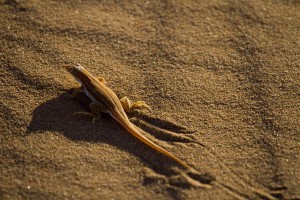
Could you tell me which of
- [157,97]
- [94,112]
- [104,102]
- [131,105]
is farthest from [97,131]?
[157,97]

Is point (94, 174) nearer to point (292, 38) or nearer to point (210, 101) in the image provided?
point (210, 101)

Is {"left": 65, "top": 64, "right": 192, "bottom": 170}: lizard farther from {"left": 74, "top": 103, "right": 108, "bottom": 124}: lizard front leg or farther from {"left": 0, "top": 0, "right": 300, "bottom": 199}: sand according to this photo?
{"left": 0, "top": 0, "right": 300, "bottom": 199}: sand

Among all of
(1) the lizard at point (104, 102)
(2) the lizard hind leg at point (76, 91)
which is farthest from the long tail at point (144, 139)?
(2) the lizard hind leg at point (76, 91)

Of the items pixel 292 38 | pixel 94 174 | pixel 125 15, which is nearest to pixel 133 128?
pixel 94 174

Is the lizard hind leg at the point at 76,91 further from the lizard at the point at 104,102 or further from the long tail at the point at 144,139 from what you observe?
the long tail at the point at 144,139

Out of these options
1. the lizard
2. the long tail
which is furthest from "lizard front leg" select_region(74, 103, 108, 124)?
the long tail

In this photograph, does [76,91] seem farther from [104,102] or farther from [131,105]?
[131,105]
